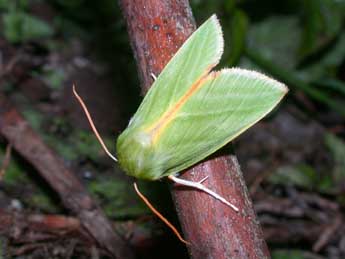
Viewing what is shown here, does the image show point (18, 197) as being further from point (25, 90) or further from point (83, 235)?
point (25, 90)

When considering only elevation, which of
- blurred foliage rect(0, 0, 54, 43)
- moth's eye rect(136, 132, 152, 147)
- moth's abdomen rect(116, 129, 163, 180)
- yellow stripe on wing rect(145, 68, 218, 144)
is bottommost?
blurred foliage rect(0, 0, 54, 43)

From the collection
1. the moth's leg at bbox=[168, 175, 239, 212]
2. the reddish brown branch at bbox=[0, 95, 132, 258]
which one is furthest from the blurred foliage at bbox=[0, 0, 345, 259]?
the moth's leg at bbox=[168, 175, 239, 212]

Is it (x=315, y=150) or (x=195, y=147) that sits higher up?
(x=195, y=147)

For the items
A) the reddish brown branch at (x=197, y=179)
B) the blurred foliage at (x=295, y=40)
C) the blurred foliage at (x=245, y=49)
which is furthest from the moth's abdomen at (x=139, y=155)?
the blurred foliage at (x=295, y=40)

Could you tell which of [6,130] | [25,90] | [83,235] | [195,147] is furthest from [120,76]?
[195,147]

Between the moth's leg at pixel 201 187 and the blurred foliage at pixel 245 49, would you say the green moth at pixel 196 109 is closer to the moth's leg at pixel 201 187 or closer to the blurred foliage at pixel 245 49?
the moth's leg at pixel 201 187

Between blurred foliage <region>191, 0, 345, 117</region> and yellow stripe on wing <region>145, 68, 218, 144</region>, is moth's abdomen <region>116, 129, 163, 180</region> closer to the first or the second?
yellow stripe on wing <region>145, 68, 218, 144</region>
